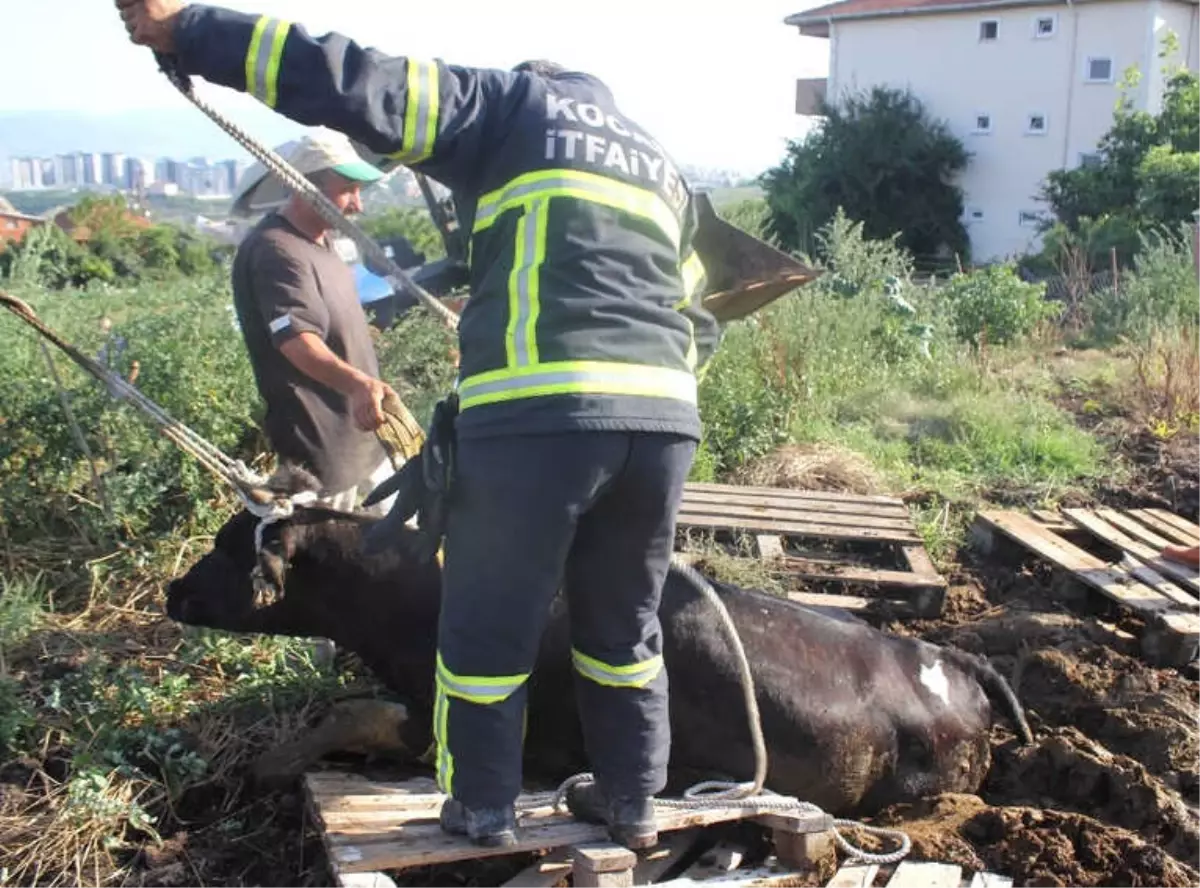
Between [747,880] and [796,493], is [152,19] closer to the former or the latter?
[747,880]

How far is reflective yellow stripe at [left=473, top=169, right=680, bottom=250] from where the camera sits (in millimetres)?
2688

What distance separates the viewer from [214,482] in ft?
17.2

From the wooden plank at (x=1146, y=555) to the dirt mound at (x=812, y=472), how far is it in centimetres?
118

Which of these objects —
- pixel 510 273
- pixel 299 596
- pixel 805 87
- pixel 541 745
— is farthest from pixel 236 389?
pixel 805 87

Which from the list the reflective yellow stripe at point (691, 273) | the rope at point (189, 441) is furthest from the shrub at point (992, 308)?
the rope at point (189, 441)

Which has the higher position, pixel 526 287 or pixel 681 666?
pixel 526 287

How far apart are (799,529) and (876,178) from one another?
2645cm

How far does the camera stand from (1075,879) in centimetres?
328

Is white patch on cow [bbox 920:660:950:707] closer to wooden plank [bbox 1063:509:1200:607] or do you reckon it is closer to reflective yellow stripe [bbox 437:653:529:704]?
reflective yellow stripe [bbox 437:653:529:704]

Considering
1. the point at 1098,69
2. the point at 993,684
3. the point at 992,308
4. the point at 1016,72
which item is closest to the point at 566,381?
the point at 993,684

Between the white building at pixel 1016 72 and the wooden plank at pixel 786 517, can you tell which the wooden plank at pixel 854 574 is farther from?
the white building at pixel 1016 72

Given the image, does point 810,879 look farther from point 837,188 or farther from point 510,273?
point 837,188

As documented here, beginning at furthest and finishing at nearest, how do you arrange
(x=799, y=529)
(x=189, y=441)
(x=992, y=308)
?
(x=992, y=308) → (x=799, y=529) → (x=189, y=441)

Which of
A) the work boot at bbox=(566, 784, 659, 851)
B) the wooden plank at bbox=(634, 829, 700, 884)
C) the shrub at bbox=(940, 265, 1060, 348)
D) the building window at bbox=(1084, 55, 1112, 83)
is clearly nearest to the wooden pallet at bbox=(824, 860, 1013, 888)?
the wooden plank at bbox=(634, 829, 700, 884)
